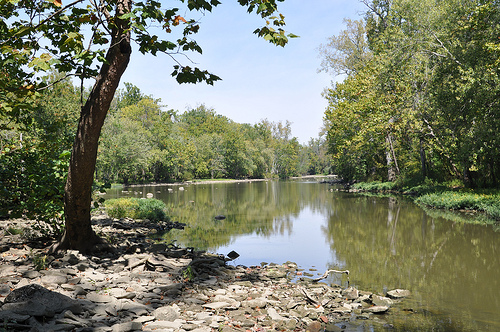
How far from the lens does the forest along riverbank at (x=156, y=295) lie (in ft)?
12.5

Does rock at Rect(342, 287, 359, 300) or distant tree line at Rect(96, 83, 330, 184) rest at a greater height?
distant tree line at Rect(96, 83, 330, 184)

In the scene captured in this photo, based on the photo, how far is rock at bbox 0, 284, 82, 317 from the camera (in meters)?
3.57

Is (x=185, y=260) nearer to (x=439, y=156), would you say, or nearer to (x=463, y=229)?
(x=463, y=229)

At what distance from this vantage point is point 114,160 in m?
41.6

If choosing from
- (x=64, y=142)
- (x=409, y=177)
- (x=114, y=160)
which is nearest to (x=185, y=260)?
(x=64, y=142)

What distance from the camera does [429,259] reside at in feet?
31.3

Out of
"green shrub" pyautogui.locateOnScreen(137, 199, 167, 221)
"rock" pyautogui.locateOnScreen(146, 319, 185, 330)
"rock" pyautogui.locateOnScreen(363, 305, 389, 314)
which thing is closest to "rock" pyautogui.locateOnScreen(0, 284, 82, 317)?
"rock" pyautogui.locateOnScreen(146, 319, 185, 330)

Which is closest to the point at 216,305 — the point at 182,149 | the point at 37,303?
the point at 37,303

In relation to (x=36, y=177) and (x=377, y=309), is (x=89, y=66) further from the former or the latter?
(x=377, y=309)

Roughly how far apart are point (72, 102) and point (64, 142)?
101 ft

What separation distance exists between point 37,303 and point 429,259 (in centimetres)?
965

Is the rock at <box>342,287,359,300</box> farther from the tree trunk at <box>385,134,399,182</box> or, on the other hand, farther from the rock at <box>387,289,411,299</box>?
the tree trunk at <box>385,134,399,182</box>

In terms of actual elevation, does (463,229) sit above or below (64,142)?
below

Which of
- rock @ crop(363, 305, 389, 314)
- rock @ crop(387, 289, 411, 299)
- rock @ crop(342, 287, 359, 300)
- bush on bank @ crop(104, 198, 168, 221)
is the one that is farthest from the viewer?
bush on bank @ crop(104, 198, 168, 221)
